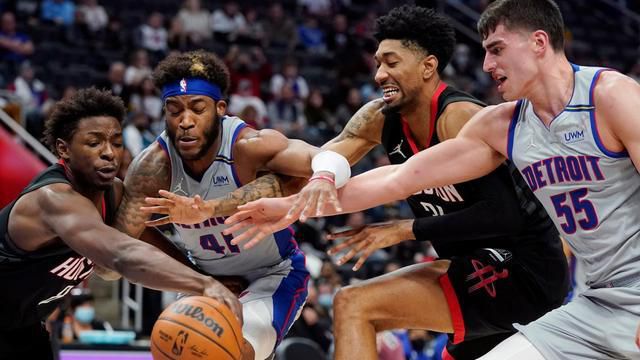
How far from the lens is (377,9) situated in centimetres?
1816

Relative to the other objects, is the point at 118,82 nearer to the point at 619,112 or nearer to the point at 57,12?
the point at 57,12

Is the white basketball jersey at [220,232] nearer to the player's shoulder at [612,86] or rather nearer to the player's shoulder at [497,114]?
the player's shoulder at [497,114]

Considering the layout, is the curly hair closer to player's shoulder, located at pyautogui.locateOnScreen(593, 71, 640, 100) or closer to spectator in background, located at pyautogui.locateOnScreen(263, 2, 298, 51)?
player's shoulder, located at pyautogui.locateOnScreen(593, 71, 640, 100)

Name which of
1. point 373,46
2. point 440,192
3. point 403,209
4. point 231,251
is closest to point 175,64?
point 231,251

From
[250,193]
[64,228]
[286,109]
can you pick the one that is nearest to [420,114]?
[250,193]

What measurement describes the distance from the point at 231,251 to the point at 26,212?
1149mm

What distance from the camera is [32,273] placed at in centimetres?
485

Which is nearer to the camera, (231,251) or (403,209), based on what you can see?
(231,251)

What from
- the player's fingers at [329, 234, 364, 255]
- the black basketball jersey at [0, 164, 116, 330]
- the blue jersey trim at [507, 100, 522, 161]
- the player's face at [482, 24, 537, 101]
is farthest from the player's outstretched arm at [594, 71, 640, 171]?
the black basketball jersey at [0, 164, 116, 330]

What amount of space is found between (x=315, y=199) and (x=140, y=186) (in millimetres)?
1336

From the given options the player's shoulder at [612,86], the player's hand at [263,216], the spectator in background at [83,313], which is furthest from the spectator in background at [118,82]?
the player's shoulder at [612,86]

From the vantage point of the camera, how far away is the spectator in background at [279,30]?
16.3 m

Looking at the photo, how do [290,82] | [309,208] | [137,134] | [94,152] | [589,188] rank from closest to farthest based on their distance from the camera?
[589,188] < [309,208] < [94,152] < [137,134] < [290,82]

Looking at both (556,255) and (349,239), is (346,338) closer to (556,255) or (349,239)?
(349,239)
